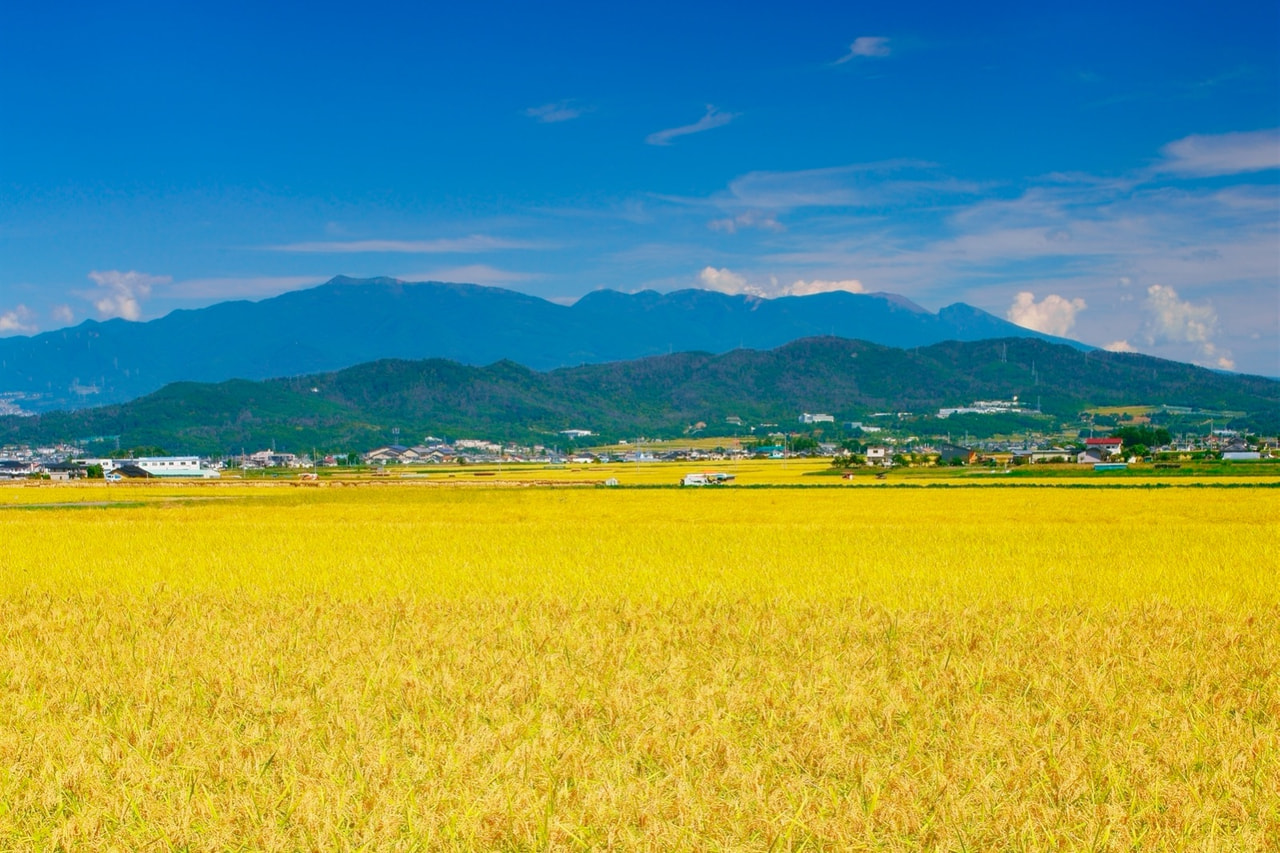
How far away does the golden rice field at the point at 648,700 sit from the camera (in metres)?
4.74

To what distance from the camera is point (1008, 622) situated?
9711 mm

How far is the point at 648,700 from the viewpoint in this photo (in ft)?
22.3

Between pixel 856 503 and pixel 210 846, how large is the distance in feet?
83.3

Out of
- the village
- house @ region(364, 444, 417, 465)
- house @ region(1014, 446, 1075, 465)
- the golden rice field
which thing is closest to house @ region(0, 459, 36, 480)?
the village

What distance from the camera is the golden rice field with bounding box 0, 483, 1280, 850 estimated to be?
15.6ft

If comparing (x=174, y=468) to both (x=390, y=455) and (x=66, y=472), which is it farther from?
(x=390, y=455)

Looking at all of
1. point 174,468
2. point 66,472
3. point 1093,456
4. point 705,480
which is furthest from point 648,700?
point 174,468

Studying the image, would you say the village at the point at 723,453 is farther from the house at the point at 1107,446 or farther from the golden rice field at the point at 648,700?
the golden rice field at the point at 648,700

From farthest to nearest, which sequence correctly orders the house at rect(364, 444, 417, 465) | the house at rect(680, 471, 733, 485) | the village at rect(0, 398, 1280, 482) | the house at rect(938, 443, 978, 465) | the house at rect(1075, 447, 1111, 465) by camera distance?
the house at rect(364, 444, 417, 465), the village at rect(0, 398, 1280, 482), the house at rect(1075, 447, 1111, 465), the house at rect(938, 443, 978, 465), the house at rect(680, 471, 733, 485)

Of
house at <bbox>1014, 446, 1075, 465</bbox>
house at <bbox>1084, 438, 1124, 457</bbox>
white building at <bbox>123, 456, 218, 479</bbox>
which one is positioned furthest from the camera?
white building at <bbox>123, 456, 218, 479</bbox>

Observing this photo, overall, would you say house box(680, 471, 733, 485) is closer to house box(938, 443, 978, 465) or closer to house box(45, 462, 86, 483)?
house box(938, 443, 978, 465)

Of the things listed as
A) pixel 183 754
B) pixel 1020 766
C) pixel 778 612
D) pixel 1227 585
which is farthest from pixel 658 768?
pixel 1227 585

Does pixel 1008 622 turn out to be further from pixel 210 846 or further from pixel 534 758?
pixel 210 846

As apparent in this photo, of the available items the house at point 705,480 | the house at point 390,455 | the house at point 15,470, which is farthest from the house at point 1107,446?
the house at point 15,470
